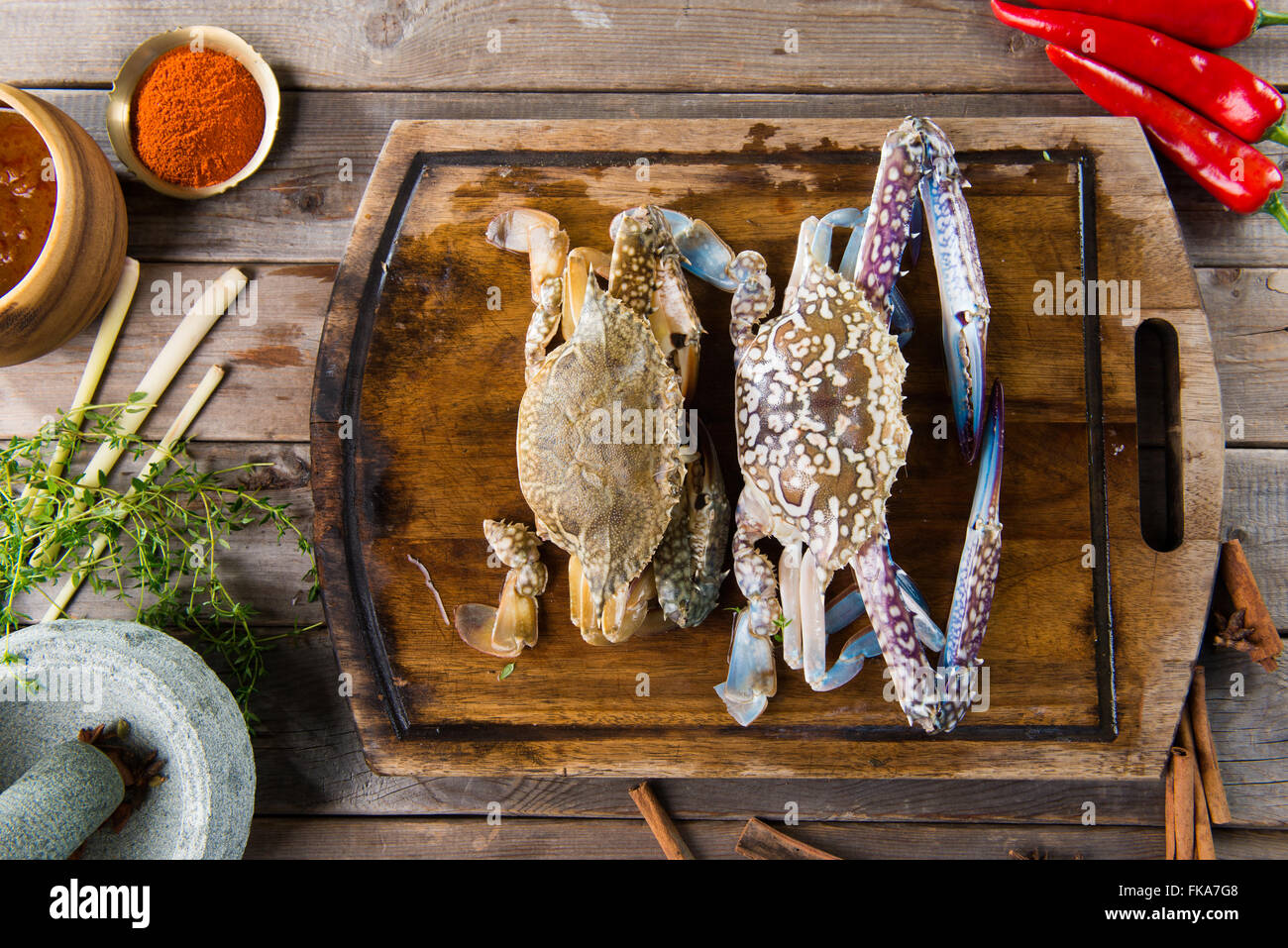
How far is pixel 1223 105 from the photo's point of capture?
1.91 meters

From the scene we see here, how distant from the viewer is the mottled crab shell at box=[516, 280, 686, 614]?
5.39 ft

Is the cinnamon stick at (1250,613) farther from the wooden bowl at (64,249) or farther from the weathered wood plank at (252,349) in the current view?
the wooden bowl at (64,249)

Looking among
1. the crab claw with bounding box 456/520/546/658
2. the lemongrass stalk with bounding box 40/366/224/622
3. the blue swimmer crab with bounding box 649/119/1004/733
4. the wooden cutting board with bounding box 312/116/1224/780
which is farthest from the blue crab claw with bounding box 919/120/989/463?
the lemongrass stalk with bounding box 40/366/224/622

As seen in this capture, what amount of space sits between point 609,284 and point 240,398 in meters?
1.07

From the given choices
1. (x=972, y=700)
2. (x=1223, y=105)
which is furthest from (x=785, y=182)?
(x=972, y=700)

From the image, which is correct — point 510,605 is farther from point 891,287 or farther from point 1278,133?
point 1278,133

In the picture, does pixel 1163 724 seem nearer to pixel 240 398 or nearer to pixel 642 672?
pixel 642 672

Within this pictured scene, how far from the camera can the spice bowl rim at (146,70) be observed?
192 cm

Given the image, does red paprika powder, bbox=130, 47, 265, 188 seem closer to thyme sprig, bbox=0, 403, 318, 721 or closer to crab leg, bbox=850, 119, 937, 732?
thyme sprig, bbox=0, 403, 318, 721

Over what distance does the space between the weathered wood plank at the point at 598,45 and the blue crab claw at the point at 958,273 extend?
0.42 meters

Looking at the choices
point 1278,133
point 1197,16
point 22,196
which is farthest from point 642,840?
point 1197,16

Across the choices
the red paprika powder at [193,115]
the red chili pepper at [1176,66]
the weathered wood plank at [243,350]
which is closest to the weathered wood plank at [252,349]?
the weathered wood plank at [243,350]

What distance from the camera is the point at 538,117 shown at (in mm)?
2070

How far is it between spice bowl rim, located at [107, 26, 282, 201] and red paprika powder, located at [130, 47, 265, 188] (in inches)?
0.6
